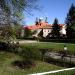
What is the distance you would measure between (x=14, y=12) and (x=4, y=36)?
2.31 m

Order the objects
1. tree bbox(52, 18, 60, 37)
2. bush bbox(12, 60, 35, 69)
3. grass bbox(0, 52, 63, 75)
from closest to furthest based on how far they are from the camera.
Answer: grass bbox(0, 52, 63, 75) < bush bbox(12, 60, 35, 69) < tree bbox(52, 18, 60, 37)

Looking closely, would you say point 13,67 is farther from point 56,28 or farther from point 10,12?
point 56,28

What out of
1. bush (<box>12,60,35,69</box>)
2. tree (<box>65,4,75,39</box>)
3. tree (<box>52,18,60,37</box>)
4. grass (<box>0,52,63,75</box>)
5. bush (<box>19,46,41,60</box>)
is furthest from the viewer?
tree (<box>52,18,60,37</box>)

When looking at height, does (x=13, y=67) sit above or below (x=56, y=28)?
below

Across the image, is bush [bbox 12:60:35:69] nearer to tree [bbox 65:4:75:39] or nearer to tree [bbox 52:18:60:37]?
tree [bbox 65:4:75:39]

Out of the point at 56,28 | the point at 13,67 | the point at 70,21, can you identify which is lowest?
the point at 13,67

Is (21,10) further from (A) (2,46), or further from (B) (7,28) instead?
(A) (2,46)

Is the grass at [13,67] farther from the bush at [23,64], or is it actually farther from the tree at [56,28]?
the tree at [56,28]

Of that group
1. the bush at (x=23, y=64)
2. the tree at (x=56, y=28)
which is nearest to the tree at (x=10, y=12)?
the bush at (x=23, y=64)

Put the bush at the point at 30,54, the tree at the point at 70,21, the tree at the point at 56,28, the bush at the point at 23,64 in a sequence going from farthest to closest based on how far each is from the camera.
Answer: the tree at the point at 56,28
the tree at the point at 70,21
the bush at the point at 30,54
the bush at the point at 23,64

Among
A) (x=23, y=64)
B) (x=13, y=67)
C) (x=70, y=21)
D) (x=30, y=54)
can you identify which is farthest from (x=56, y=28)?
(x=13, y=67)

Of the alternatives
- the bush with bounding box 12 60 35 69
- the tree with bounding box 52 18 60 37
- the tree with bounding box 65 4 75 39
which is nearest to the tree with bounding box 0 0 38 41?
the bush with bounding box 12 60 35 69

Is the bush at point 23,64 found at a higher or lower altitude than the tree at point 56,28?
lower

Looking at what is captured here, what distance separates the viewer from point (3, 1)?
2209 centimetres
